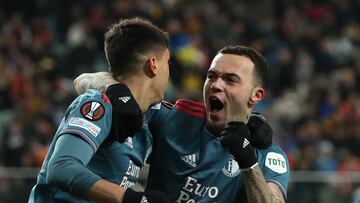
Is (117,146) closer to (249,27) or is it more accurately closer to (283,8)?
(249,27)

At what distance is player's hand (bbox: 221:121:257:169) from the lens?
4.50 metres

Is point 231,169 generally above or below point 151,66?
below

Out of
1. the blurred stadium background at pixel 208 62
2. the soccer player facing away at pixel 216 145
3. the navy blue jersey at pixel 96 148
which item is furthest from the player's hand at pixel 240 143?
the blurred stadium background at pixel 208 62

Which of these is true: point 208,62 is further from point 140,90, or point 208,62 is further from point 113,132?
point 113,132

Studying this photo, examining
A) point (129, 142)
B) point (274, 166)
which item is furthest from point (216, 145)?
point (129, 142)

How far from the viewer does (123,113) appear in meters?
4.30

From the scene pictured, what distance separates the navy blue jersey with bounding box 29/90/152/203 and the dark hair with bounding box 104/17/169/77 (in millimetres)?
250

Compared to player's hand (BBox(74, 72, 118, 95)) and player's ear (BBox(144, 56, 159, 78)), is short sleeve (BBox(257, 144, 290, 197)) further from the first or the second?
player's hand (BBox(74, 72, 118, 95))

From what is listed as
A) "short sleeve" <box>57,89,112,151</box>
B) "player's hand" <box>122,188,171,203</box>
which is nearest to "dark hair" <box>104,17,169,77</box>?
"short sleeve" <box>57,89,112,151</box>

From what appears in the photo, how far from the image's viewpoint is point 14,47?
14.0m

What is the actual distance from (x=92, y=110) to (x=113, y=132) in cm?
20

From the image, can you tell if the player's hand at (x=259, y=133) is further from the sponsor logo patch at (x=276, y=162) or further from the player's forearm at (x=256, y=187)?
the player's forearm at (x=256, y=187)

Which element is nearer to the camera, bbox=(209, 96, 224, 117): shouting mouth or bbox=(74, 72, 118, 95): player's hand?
bbox=(74, 72, 118, 95): player's hand

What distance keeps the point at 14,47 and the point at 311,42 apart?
207 inches
